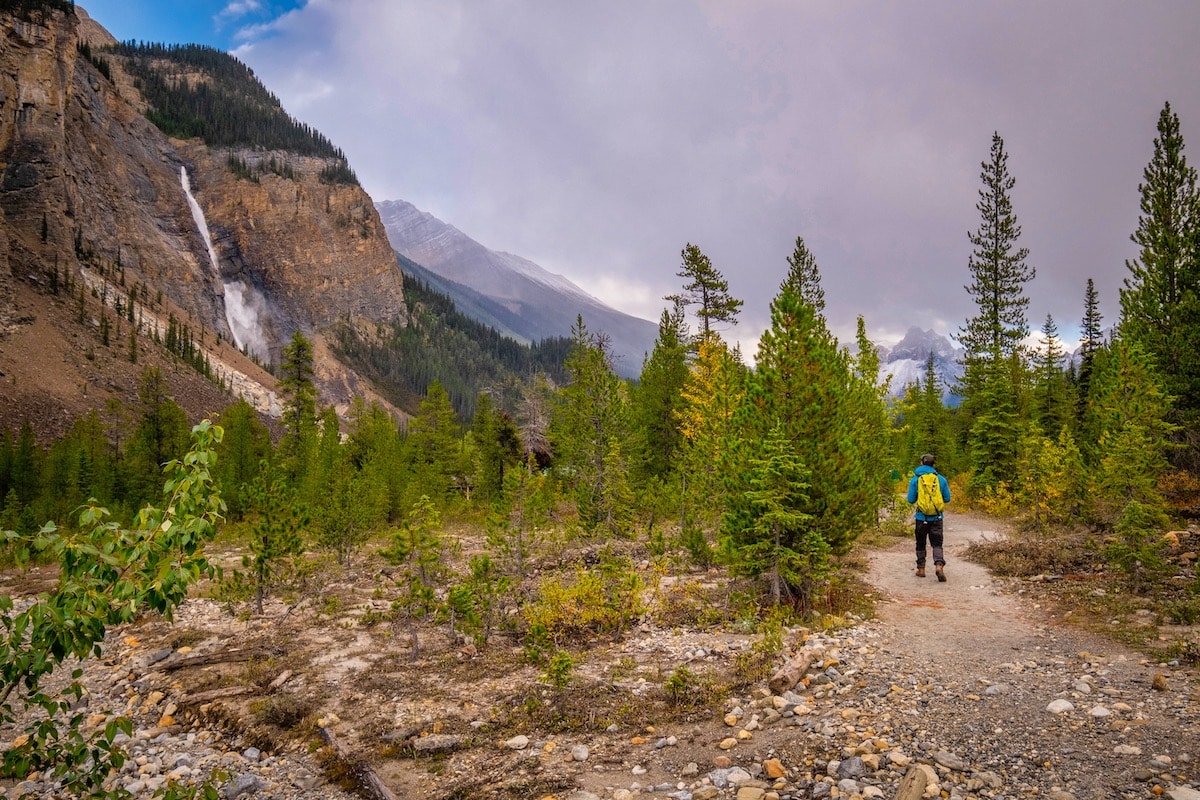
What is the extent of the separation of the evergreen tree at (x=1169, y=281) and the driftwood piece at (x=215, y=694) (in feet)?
78.5

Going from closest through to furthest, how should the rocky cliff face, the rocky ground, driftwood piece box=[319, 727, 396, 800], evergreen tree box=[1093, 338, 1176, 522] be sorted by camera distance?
the rocky ground, driftwood piece box=[319, 727, 396, 800], evergreen tree box=[1093, 338, 1176, 522], the rocky cliff face

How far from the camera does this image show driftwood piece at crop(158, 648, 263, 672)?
34.7 ft

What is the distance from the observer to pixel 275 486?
13.6 m

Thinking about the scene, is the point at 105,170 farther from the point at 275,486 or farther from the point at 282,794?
the point at 282,794

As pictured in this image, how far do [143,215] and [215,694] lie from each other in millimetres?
171809

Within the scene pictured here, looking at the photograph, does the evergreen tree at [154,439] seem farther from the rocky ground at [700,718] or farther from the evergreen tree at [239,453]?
the rocky ground at [700,718]

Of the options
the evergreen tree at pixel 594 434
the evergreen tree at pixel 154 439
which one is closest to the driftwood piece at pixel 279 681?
the evergreen tree at pixel 594 434

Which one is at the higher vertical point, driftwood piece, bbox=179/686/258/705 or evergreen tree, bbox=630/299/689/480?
evergreen tree, bbox=630/299/689/480

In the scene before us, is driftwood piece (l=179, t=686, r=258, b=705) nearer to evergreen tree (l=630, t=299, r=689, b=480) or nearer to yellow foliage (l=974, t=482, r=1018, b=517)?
evergreen tree (l=630, t=299, r=689, b=480)

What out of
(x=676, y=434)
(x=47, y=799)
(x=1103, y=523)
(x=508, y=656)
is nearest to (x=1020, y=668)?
(x=508, y=656)

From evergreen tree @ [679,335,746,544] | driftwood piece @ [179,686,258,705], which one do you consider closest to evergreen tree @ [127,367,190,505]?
driftwood piece @ [179,686,258,705]

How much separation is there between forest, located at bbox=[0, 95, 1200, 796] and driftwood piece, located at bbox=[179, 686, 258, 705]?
1.84 metres

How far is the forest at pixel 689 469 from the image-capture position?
9.98 meters

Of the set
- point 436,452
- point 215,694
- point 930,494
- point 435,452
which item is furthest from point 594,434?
point 435,452
